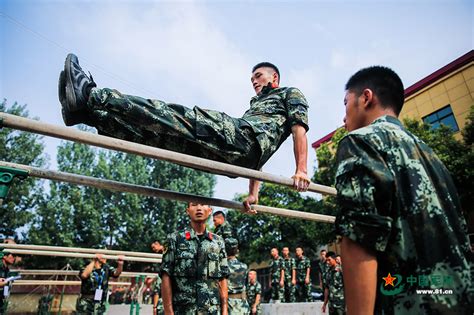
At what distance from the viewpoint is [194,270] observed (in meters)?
3.51

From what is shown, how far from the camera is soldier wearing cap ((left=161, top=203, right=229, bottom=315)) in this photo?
3371mm

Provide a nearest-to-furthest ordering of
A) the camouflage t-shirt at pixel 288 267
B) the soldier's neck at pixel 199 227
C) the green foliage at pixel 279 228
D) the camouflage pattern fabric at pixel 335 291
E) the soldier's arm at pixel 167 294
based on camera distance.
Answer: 1. the soldier's arm at pixel 167 294
2. the soldier's neck at pixel 199 227
3. the camouflage pattern fabric at pixel 335 291
4. the camouflage t-shirt at pixel 288 267
5. the green foliage at pixel 279 228

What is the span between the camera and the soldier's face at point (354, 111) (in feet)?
5.32

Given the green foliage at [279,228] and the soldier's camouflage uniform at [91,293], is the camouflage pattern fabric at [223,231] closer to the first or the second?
the soldier's camouflage uniform at [91,293]

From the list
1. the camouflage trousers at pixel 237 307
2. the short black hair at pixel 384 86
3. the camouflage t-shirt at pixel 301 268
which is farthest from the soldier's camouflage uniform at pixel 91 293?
the short black hair at pixel 384 86

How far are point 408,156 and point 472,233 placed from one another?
17.4m

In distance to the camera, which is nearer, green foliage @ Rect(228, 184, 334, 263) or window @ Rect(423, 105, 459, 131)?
window @ Rect(423, 105, 459, 131)

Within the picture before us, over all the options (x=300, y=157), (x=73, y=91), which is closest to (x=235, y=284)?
(x=300, y=157)

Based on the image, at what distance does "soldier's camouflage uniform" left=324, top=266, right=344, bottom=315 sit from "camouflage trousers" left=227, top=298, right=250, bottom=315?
8.77 feet

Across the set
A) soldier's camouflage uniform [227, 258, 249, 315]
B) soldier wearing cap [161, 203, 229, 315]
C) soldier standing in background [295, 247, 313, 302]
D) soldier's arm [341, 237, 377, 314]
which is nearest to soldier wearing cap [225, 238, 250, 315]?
soldier's camouflage uniform [227, 258, 249, 315]

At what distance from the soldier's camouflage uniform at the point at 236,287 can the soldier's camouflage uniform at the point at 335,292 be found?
2673 millimetres

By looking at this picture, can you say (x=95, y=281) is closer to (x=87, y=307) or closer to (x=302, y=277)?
(x=87, y=307)

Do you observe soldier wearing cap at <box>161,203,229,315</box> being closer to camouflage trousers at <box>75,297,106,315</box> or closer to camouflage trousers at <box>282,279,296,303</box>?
camouflage trousers at <box>75,297,106,315</box>

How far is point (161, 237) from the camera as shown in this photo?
22.5 m
